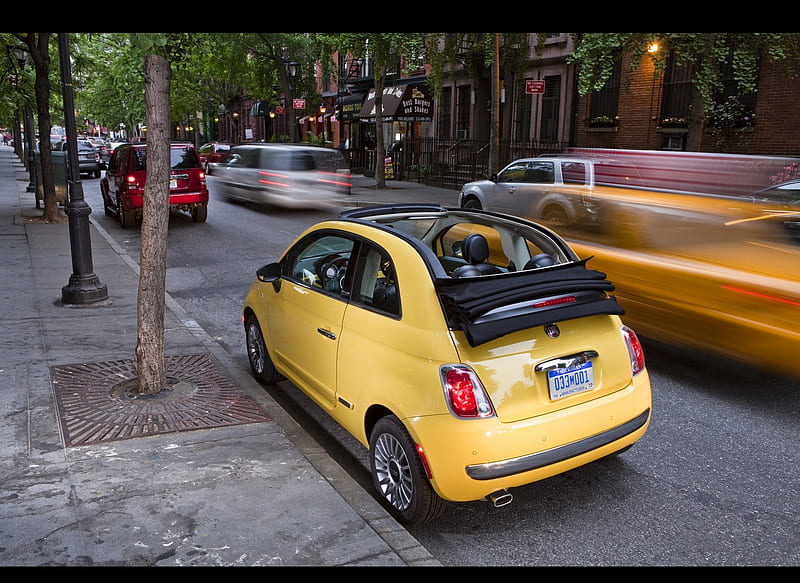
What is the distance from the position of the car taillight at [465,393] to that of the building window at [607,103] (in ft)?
63.7

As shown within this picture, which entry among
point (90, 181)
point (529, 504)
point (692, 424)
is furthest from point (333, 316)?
point (90, 181)

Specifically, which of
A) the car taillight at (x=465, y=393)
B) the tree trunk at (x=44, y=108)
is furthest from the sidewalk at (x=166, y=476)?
the tree trunk at (x=44, y=108)

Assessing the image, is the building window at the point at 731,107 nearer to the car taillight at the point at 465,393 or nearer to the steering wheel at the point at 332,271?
the steering wheel at the point at 332,271

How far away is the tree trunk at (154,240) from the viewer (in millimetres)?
5406

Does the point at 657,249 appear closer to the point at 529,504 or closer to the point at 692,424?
the point at 692,424

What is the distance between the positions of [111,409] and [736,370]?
212 inches

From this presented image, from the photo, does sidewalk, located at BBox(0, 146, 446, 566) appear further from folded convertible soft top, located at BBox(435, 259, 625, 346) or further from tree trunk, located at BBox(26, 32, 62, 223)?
tree trunk, located at BBox(26, 32, 62, 223)

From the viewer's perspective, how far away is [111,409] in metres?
5.27

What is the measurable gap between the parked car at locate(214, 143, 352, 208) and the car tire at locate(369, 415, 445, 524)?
14104 millimetres

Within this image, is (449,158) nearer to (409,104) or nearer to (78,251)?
(409,104)

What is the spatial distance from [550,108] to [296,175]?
11206mm

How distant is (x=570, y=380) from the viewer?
384cm

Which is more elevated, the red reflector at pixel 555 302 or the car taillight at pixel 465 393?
the red reflector at pixel 555 302

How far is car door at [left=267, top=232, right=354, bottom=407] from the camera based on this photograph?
4641mm
